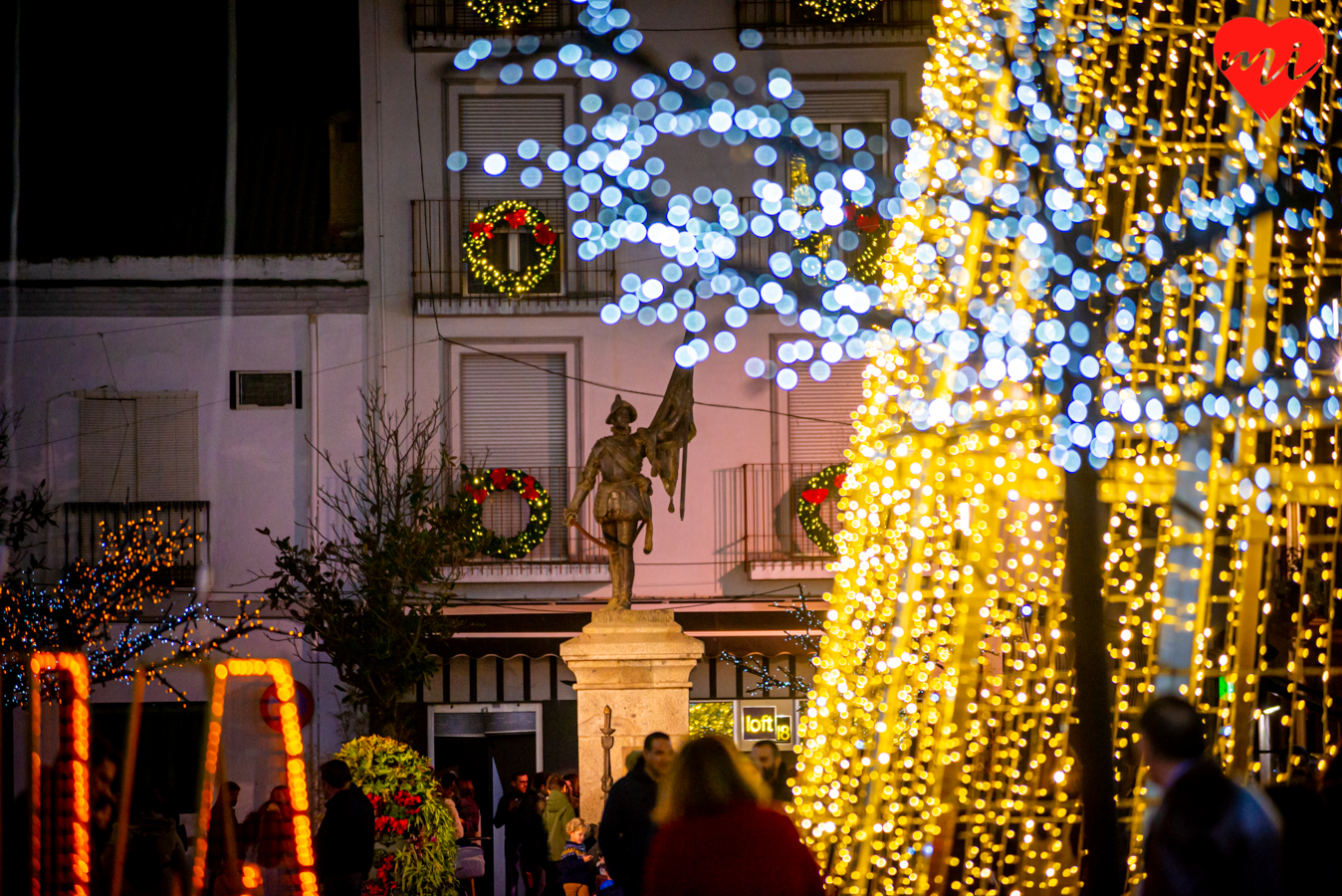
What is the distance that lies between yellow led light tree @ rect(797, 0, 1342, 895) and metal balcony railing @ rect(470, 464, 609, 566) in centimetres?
1196

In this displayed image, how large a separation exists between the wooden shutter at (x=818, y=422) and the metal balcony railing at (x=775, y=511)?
17 cm

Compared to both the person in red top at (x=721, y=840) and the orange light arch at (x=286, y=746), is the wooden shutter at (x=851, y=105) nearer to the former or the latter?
the orange light arch at (x=286, y=746)

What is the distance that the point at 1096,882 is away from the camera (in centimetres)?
361

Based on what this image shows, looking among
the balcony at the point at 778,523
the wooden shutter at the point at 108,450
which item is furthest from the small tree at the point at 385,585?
the balcony at the point at 778,523

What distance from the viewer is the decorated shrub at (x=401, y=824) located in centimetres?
826

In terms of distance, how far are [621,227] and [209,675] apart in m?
2.28

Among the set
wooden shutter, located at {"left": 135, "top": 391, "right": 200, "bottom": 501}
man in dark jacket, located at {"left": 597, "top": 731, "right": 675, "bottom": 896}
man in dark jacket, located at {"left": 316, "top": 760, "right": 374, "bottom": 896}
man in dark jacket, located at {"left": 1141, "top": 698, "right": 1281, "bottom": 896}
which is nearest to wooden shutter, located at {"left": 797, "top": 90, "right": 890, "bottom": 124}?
wooden shutter, located at {"left": 135, "top": 391, "right": 200, "bottom": 501}

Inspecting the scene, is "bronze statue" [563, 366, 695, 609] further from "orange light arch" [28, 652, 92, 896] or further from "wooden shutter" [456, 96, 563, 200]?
"wooden shutter" [456, 96, 563, 200]

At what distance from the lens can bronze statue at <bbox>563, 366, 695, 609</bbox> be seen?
10305mm

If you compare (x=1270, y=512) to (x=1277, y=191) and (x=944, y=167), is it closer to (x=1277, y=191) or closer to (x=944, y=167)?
(x=1277, y=191)

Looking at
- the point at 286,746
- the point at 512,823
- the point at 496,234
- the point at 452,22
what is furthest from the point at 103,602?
the point at 286,746

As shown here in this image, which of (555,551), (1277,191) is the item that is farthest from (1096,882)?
(555,551)

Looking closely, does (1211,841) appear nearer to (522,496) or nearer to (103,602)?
(103,602)

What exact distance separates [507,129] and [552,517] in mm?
4665
